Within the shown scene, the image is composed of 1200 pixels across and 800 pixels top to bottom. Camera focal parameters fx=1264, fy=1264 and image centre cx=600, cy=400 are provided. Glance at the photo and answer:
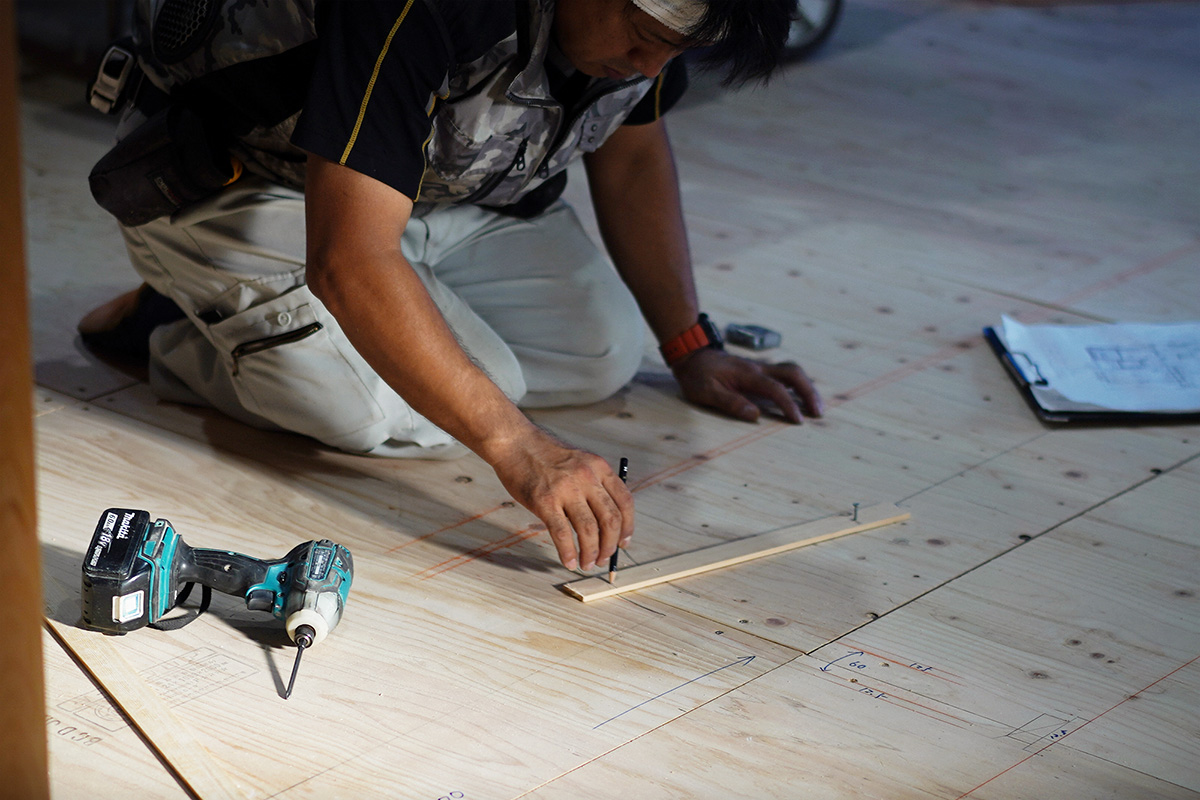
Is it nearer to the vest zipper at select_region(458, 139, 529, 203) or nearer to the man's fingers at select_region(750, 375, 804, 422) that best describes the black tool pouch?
the vest zipper at select_region(458, 139, 529, 203)

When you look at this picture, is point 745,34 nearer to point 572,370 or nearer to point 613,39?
Answer: point 613,39

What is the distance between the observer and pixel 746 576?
1716 mm

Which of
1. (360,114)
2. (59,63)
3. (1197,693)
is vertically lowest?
(1197,693)

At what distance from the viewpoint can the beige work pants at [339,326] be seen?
1.89m

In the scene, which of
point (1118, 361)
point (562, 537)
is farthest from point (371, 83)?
point (1118, 361)

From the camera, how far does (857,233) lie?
10.2 ft

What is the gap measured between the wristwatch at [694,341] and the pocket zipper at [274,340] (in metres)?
0.64

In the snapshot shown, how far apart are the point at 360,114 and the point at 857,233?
186 cm

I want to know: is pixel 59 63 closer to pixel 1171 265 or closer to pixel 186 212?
pixel 186 212

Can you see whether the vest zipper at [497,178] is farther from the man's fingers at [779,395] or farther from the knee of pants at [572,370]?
the man's fingers at [779,395]

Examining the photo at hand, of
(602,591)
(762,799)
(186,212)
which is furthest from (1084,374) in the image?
(186,212)

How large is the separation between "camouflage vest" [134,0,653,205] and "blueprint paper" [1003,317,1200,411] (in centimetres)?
96

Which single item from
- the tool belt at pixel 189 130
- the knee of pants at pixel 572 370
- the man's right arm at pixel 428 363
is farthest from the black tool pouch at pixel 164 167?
the knee of pants at pixel 572 370

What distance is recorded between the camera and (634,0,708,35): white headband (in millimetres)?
1479
